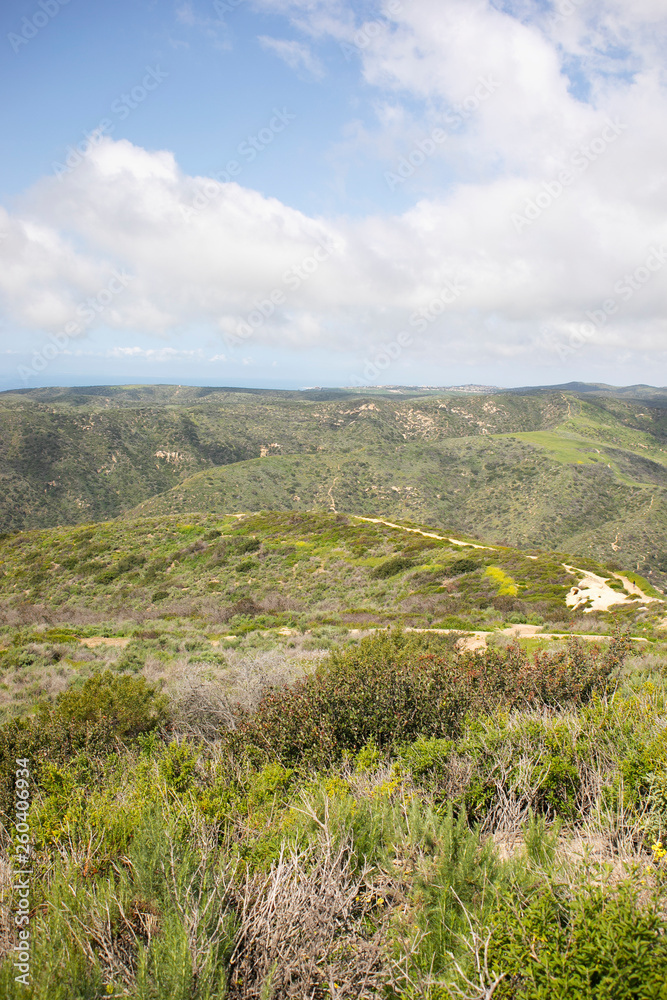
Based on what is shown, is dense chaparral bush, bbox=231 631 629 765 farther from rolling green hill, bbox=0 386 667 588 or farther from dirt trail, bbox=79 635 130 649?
rolling green hill, bbox=0 386 667 588

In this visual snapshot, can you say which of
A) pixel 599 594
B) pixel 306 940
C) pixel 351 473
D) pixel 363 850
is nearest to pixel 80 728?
pixel 363 850

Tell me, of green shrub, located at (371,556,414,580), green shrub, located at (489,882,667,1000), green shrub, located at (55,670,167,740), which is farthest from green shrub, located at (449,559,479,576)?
green shrub, located at (489,882,667,1000)

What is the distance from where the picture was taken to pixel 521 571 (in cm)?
2245

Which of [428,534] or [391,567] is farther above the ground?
[428,534]

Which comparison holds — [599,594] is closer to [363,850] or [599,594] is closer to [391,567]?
[391,567]

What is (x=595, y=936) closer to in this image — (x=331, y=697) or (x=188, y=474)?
(x=331, y=697)

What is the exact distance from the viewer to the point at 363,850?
128 inches

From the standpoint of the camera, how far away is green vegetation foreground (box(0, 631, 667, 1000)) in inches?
83.9

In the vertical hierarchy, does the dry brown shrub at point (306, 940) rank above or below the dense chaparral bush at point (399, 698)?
above

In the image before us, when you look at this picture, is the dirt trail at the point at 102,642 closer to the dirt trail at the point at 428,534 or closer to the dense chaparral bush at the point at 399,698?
the dense chaparral bush at the point at 399,698

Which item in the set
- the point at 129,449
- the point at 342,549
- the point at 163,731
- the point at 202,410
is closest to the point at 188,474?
the point at 129,449

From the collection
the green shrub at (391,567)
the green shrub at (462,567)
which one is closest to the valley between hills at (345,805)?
the green shrub at (462,567)

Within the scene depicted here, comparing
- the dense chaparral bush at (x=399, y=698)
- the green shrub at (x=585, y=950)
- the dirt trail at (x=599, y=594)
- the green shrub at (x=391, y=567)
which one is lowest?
the green shrub at (x=391, y=567)

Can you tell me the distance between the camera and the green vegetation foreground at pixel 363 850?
2.13 metres
